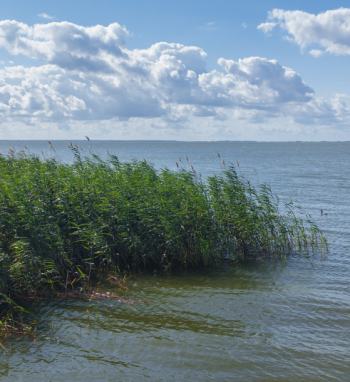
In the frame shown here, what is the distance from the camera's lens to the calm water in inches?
264

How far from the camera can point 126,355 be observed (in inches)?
284

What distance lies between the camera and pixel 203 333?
26.6 ft

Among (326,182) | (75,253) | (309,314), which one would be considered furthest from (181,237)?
(326,182)

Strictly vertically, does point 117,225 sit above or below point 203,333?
above

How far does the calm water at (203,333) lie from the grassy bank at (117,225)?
1.02 meters

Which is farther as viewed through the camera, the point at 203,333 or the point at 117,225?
the point at 117,225

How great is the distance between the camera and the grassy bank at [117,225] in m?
9.68

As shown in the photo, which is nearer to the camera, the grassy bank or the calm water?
the calm water

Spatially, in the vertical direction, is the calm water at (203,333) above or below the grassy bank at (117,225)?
below

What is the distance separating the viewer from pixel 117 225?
38.3 ft

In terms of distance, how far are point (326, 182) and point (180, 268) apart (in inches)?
1289

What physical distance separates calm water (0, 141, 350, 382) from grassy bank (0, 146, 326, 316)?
1018 mm

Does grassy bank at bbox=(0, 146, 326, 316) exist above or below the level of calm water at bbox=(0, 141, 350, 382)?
above

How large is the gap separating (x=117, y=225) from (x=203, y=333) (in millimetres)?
5078
